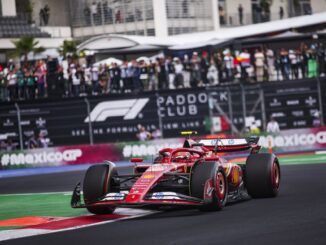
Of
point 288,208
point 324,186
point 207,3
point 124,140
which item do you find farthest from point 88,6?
Result: point 288,208

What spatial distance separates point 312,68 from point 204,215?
21258 mm

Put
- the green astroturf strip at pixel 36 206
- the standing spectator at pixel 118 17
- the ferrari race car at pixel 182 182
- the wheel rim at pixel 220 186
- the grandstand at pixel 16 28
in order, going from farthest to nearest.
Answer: the standing spectator at pixel 118 17 < the grandstand at pixel 16 28 < the green astroturf strip at pixel 36 206 < the wheel rim at pixel 220 186 < the ferrari race car at pixel 182 182

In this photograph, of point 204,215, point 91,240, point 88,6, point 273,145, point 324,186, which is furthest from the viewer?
point 88,6

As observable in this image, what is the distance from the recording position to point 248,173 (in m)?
14.9

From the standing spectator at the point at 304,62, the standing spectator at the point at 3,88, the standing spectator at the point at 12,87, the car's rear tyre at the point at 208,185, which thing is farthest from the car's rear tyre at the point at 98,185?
the standing spectator at the point at 3,88

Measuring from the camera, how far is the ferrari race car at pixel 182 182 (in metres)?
12.9

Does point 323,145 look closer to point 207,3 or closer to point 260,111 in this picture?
point 260,111

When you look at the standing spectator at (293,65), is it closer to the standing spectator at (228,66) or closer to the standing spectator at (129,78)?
the standing spectator at (228,66)

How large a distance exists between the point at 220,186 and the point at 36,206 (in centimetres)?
474

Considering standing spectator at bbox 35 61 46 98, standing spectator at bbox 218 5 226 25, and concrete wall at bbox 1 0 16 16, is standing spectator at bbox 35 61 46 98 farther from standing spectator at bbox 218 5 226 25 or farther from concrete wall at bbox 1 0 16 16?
standing spectator at bbox 218 5 226 25

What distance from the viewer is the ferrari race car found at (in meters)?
12.9

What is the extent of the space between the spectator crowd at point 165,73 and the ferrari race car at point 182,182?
18.1 metres

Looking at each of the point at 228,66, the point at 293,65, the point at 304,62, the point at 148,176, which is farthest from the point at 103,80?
the point at 148,176

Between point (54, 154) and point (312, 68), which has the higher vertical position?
point (312, 68)
